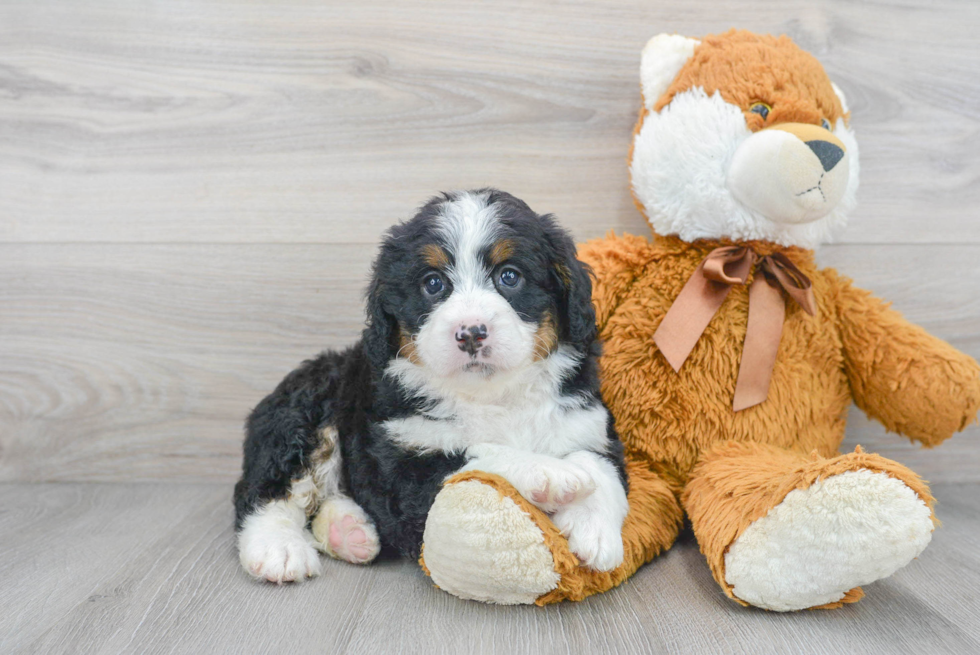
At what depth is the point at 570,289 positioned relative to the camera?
1511 mm

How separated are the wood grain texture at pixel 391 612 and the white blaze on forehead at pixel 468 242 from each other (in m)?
0.65

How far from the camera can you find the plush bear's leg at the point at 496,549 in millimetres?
1290

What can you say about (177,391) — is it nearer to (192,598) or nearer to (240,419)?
(240,419)

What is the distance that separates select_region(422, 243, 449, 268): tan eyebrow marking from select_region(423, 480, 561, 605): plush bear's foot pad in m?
0.44

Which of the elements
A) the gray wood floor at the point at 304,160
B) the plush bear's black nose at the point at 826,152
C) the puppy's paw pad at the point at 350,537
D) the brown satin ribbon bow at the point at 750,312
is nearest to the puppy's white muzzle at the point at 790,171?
the plush bear's black nose at the point at 826,152

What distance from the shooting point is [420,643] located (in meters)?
1.28

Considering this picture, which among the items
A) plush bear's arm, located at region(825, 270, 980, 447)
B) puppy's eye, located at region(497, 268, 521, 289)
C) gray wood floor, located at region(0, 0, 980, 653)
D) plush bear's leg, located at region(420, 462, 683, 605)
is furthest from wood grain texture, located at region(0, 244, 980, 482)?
plush bear's leg, located at region(420, 462, 683, 605)

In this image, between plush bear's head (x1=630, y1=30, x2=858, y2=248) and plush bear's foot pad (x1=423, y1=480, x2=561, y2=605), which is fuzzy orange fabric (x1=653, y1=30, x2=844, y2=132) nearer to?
plush bear's head (x1=630, y1=30, x2=858, y2=248)

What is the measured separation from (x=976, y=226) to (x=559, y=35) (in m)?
1.39

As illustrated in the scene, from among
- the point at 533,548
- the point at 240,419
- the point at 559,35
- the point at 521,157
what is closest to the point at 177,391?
the point at 240,419

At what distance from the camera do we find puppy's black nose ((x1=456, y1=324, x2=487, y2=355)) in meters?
1.32

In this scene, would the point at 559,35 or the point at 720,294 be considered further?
the point at 559,35

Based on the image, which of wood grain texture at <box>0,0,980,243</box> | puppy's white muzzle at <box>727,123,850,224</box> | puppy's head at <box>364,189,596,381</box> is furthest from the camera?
wood grain texture at <box>0,0,980,243</box>

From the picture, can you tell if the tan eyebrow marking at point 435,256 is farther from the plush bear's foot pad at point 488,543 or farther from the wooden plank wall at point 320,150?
the wooden plank wall at point 320,150
